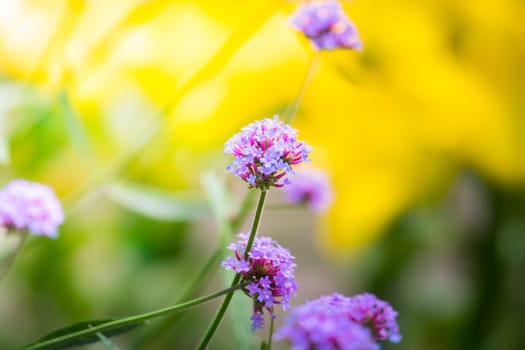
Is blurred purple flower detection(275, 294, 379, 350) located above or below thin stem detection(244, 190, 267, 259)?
below

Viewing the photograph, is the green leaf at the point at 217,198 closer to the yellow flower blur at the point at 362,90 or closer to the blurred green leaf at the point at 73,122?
the blurred green leaf at the point at 73,122

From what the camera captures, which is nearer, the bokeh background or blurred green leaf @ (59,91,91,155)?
blurred green leaf @ (59,91,91,155)

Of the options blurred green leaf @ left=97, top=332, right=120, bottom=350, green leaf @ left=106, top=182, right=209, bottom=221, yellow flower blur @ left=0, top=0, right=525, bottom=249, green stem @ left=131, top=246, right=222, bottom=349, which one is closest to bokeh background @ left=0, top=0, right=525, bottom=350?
yellow flower blur @ left=0, top=0, right=525, bottom=249

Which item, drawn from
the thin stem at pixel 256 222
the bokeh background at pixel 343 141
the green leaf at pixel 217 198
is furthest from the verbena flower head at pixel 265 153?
the bokeh background at pixel 343 141

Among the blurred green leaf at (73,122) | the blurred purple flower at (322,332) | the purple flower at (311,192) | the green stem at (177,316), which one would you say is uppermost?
the purple flower at (311,192)

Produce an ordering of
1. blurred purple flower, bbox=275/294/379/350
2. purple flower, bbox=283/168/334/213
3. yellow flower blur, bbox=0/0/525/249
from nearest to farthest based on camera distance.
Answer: blurred purple flower, bbox=275/294/379/350 < purple flower, bbox=283/168/334/213 < yellow flower blur, bbox=0/0/525/249

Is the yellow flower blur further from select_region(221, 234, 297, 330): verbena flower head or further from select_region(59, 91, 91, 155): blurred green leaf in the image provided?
select_region(221, 234, 297, 330): verbena flower head

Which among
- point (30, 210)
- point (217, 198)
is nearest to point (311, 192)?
point (217, 198)

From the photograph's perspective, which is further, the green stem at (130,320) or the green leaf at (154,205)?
the green leaf at (154,205)
